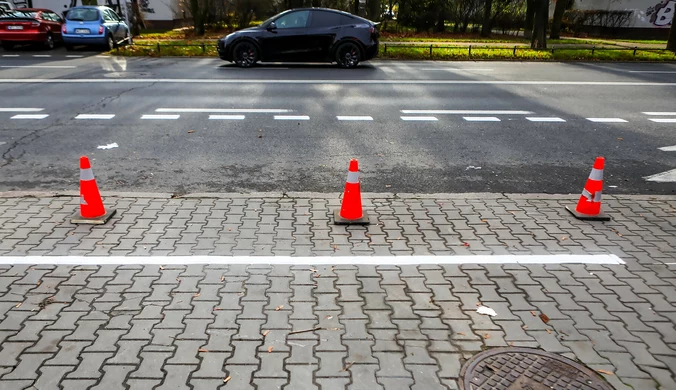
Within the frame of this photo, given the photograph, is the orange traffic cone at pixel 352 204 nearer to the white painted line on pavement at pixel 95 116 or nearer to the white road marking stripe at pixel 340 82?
the white painted line on pavement at pixel 95 116

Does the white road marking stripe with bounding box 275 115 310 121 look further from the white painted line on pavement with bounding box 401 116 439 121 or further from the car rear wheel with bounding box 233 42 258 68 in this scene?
the car rear wheel with bounding box 233 42 258 68

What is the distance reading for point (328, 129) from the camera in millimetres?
9336

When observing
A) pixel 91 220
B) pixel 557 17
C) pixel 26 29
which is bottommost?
pixel 91 220

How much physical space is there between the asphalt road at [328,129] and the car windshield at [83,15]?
4.89 meters

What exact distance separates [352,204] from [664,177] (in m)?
4.67

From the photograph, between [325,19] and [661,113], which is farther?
[325,19]

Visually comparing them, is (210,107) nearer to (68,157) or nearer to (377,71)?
(68,157)

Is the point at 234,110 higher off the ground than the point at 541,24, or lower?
lower

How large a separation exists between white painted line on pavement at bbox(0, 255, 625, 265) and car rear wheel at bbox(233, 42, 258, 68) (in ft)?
41.9

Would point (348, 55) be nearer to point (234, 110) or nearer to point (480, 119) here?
point (234, 110)

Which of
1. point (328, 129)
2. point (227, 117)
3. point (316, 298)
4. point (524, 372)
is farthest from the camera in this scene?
point (227, 117)

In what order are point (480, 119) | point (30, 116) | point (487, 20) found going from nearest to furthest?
point (30, 116) < point (480, 119) < point (487, 20)

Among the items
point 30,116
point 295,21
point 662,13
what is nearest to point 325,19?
point 295,21

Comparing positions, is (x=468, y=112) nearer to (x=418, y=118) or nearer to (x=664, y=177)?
(x=418, y=118)
